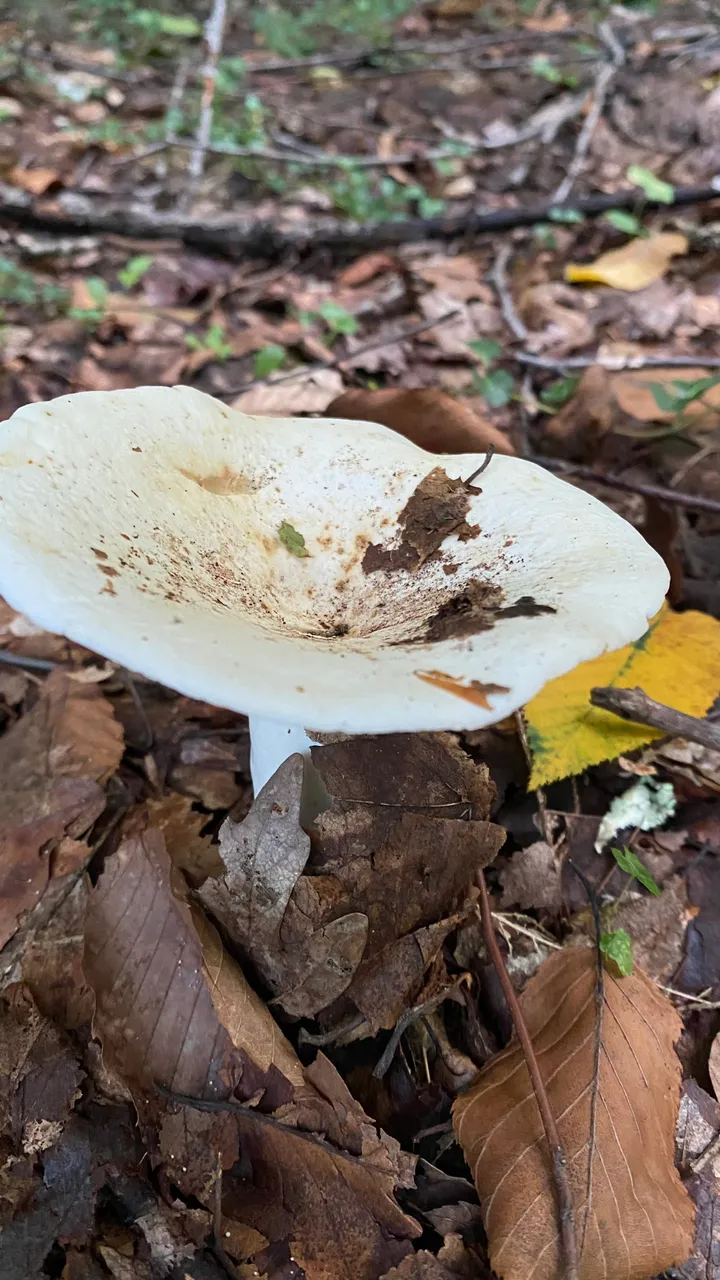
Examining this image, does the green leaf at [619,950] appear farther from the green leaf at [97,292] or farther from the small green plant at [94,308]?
the green leaf at [97,292]

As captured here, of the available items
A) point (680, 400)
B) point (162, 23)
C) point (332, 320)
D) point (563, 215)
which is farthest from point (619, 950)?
point (162, 23)

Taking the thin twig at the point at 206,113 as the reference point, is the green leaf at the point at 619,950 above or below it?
below

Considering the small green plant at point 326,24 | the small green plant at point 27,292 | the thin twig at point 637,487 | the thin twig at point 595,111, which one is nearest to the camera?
the thin twig at point 637,487

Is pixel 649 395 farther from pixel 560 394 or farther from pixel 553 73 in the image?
pixel 553 73

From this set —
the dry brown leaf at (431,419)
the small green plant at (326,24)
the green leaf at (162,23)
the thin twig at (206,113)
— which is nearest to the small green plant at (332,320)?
the dry brown leaf at (431,419)

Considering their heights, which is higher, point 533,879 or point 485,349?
point 485,349

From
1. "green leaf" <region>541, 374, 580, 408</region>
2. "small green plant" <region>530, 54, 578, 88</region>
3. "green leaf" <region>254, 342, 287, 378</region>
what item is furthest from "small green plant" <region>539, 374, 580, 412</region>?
"small green plant" <region>530, 54, 578, 88</region>

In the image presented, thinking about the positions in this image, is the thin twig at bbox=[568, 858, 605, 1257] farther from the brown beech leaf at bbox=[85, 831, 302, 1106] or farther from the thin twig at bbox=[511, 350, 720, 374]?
the thin twig at bbox=[511, 350, 720, 374]
